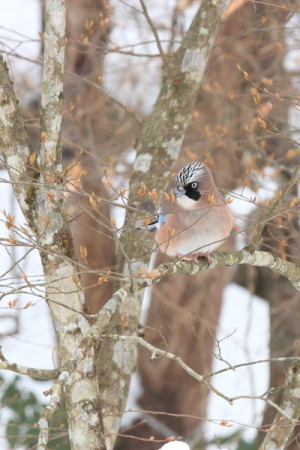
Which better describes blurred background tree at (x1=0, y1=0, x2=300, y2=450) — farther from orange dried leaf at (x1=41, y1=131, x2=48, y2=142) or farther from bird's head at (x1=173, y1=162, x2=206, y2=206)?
orange dried leaf at (x1=41, y1=131, x2=48, y2=142)

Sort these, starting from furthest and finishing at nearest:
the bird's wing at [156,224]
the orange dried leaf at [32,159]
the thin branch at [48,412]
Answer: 1. the bird's wing at [156,224]
2. the orange dried leaf at [32,159]
3. the thin branch at [48,412]

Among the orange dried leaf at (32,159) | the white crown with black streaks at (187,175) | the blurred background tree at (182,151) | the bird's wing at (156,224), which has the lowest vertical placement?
the orange dried leaf at (32,159)

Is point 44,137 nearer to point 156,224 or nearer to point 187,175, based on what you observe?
point 187,175

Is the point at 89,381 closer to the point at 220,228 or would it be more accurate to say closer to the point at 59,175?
the point at 59,175

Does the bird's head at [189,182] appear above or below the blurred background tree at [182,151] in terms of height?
below

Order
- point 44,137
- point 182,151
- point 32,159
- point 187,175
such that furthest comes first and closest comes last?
point 182,151 < point 187,175 < point 44,137 < point 32,159

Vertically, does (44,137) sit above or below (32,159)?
above

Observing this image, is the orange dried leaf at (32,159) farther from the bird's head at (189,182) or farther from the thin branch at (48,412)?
the thin branch at (48,412)

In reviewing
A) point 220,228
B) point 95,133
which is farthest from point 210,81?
point 220,228

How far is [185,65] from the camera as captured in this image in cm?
453

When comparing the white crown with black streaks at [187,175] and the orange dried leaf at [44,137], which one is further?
the white crown with black streaks at [187,175]

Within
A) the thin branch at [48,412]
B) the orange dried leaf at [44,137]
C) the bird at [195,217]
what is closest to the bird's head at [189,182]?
the bird at [195,217]

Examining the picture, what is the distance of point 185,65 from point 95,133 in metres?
3.22

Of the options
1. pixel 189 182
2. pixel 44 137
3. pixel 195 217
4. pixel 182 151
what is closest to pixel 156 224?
pixel 195 217
